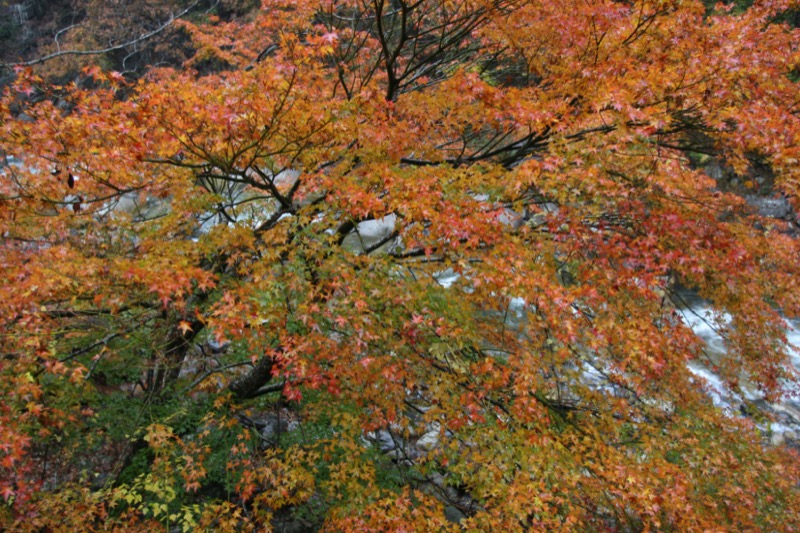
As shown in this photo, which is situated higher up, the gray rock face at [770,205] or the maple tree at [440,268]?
the maple tree at [440,268]

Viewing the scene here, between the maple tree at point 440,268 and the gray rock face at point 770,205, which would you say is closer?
the maple tree at point 440,268

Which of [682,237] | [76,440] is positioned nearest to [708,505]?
[682,237]

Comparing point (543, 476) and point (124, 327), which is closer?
point (543, 476)

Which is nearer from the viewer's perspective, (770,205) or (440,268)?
(440,268)

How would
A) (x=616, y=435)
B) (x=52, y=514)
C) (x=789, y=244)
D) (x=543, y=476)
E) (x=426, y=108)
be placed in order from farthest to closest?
(x=789, y=244)
(x=426, y=108)
(x=616, y=435)
(x=52, y=514)
(x=543, y=476)

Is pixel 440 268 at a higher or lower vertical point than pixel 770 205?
higher

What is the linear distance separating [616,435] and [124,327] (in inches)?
227

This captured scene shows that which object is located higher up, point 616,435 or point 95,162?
point 95,162

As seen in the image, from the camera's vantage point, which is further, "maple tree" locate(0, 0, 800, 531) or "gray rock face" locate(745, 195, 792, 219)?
"gray rock face" locate(745, 195, 792, 219)

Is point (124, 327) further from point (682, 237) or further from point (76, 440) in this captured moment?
point (682, 237)

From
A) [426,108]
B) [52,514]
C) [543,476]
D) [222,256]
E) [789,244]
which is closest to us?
[543,476]

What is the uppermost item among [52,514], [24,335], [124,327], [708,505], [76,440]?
[24,335]

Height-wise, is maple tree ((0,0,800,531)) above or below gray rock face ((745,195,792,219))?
above

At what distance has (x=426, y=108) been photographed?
20.1 feet
